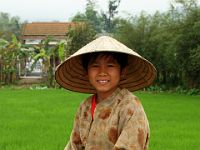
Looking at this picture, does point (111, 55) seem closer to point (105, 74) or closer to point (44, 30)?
point (105, 74)

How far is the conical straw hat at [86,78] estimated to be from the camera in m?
2.11

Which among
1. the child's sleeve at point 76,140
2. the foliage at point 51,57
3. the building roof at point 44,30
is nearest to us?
the child's sleeve at point 76,140

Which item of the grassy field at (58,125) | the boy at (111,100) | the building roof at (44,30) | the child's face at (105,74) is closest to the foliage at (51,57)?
the grassy field at (58,125)

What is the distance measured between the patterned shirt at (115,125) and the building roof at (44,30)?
35.5 meters

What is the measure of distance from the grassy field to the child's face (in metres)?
3.88

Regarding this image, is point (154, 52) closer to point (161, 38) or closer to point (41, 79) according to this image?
point (161, 38)

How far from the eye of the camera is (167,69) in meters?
21.3

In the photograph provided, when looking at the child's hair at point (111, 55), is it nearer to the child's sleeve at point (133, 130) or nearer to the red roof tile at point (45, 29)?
the child's sleeve at point (133, 130)

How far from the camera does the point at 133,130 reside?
196 centimetres

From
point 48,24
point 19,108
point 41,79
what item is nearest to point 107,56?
point 19,108

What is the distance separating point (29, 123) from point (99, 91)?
21.8ft

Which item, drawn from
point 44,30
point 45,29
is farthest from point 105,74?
point 45,29

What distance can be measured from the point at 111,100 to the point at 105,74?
0.12 m

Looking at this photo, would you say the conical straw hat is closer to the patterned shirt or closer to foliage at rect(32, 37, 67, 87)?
the patterned shirt
